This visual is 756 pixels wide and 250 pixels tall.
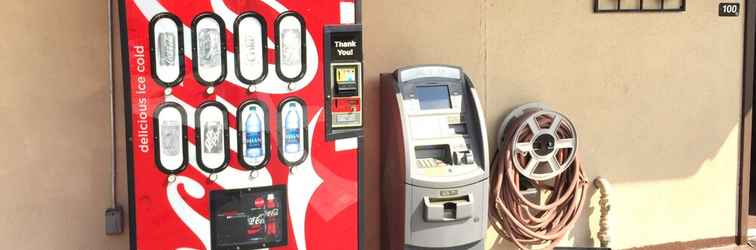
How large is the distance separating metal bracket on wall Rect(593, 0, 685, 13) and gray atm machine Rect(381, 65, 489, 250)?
1.24 m

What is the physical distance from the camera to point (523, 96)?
4.41m

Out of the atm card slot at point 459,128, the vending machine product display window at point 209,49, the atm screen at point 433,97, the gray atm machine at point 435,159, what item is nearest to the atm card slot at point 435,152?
the gray atm machine at point 435,159

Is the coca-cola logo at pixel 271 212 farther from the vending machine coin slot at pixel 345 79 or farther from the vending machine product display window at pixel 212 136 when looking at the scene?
the vending machine coin slot at pixel 345 79

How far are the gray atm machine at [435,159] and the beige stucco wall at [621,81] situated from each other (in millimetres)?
330

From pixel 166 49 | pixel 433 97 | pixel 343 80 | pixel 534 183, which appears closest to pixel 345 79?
pixel 343 80

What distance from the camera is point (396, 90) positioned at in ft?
12.3

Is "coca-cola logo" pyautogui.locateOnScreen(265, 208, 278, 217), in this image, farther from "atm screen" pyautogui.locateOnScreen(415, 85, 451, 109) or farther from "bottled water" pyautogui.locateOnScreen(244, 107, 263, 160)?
"atm screen" pyautogui.locateOnScreen(415, 85, 451, 109)

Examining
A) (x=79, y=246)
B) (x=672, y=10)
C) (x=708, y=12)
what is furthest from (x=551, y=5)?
(x=79, y=246)

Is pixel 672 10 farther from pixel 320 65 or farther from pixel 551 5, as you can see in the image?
pixel 320 65

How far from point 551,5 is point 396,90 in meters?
1.28

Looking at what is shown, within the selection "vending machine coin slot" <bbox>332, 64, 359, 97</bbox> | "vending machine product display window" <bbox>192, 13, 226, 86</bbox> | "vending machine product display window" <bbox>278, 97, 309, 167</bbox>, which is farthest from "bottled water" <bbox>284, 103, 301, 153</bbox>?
"vending machine product display window" <bbox>192, 13, 226, 86</bbox>

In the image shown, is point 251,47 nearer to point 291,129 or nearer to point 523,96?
point 291,129

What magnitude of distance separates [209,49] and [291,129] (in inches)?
19.9

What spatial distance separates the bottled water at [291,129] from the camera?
11.0 feet
